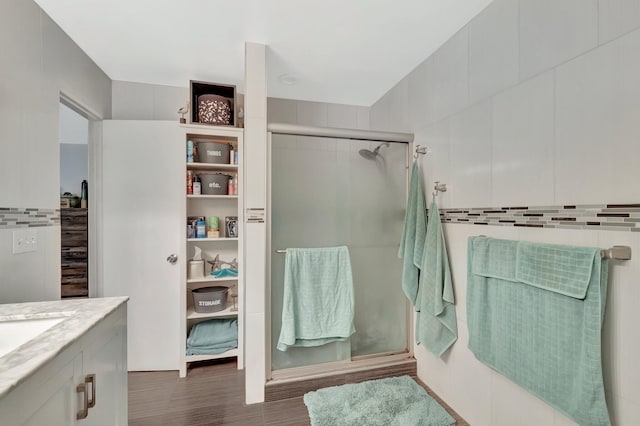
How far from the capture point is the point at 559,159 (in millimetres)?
1223

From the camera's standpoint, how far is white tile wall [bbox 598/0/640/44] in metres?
0.99

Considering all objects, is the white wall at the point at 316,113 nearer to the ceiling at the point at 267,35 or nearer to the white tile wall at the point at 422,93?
the ceiling at the point at 267,35

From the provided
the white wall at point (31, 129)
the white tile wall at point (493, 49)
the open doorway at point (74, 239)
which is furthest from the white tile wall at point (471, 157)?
the open doorway at point (74, 239)

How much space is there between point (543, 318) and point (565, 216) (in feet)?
1.44

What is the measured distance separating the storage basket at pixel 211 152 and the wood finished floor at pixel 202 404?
1.67m

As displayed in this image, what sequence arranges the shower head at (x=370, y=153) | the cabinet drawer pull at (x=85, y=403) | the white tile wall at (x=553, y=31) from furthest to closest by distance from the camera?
1. the shower head at (x=370, y=153)
2. the white tile wall at (x=553, y=31)
3. the cabinet drawer pull at (x=85, y=403)

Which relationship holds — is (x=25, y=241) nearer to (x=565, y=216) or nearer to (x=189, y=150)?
(x=189, y=150)

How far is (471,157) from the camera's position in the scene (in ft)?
5.50

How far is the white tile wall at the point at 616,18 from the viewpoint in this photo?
0.99 m

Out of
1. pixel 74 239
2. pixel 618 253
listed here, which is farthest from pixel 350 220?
pixel 74 239

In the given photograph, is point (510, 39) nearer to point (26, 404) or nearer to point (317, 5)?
point (317, 5)

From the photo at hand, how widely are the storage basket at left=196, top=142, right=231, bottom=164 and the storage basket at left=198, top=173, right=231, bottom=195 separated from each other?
0.11 metres

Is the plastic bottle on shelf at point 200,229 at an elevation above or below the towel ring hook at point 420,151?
A: below

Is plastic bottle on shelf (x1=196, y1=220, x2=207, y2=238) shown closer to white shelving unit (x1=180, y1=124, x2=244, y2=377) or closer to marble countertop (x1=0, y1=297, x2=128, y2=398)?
white shelving unit (x1=180, y1=124, x2=244, y2=377)
